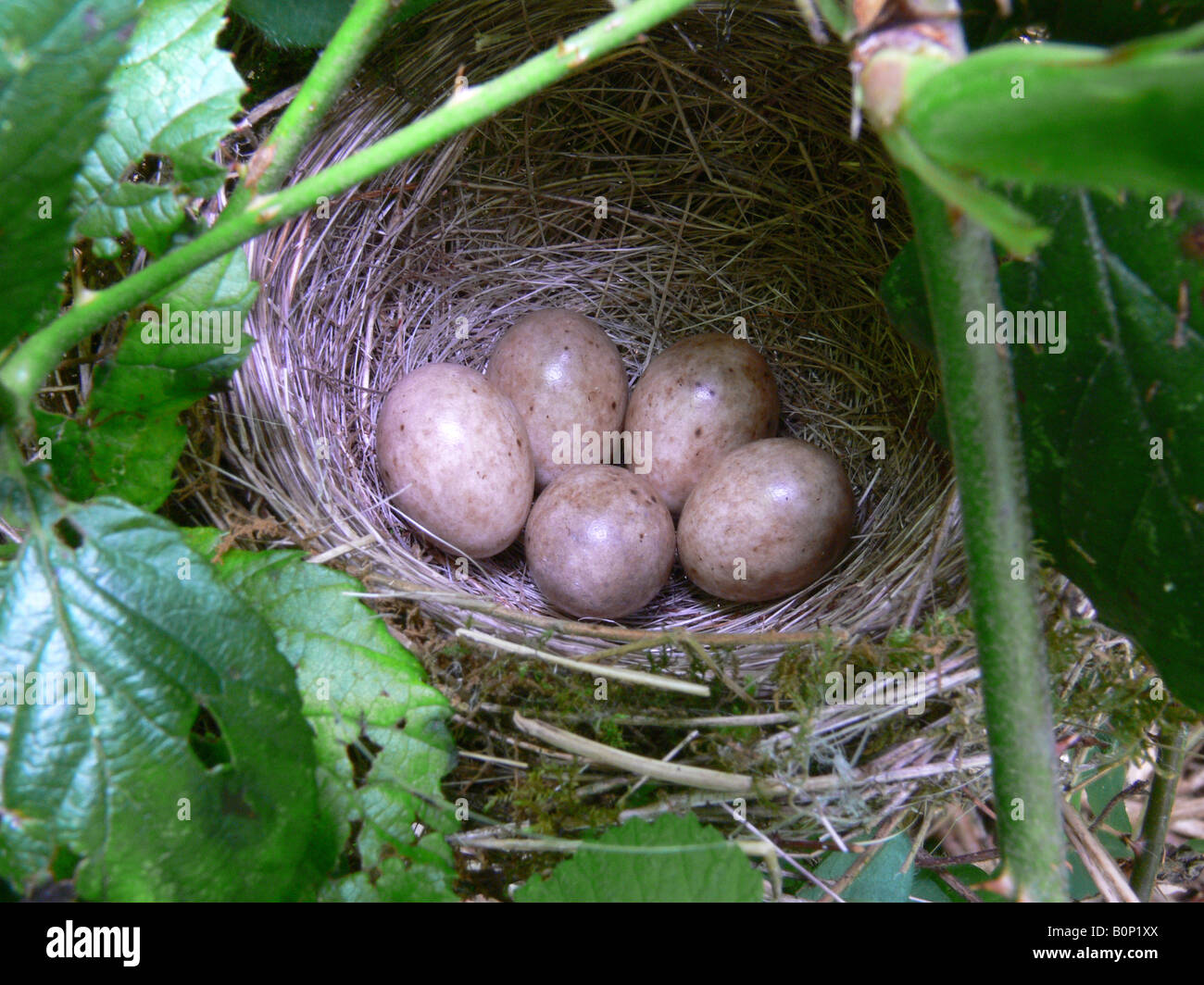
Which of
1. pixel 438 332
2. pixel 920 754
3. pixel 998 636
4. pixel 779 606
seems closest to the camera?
pixel 998 636

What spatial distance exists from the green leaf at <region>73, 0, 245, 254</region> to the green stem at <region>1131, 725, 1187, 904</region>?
4.34 feet

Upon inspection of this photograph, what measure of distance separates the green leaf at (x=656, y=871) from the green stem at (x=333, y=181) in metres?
0.62

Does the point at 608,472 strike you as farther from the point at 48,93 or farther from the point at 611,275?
the point at 48,93

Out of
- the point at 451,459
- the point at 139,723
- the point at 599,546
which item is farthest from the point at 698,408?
the point at 139,723

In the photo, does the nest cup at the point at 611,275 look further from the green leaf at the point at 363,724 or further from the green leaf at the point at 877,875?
the green leaf at the point at 877,875

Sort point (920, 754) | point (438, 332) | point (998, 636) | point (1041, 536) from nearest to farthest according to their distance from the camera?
point (998, 636), point (1041, 536), point (920, 754), point (438, 332)

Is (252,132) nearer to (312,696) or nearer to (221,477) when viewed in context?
(221,477)

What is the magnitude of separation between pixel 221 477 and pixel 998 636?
916mm

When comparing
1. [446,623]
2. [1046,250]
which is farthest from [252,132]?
[1046,250]

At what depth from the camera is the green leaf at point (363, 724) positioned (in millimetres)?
866

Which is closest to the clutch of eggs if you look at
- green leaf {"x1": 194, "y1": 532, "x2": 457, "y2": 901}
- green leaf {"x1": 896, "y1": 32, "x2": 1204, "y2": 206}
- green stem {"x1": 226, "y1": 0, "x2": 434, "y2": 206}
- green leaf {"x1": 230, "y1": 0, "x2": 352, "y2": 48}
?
green leaf {"x1": 194, "y1": 532, "x2": 457, "y2": 901}

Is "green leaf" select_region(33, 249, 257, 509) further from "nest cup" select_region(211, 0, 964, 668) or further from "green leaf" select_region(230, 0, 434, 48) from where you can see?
"green leaf" select_region(230, 0, 434, 48)

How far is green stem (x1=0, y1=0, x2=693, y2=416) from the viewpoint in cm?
61

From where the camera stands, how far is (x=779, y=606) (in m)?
1.40
